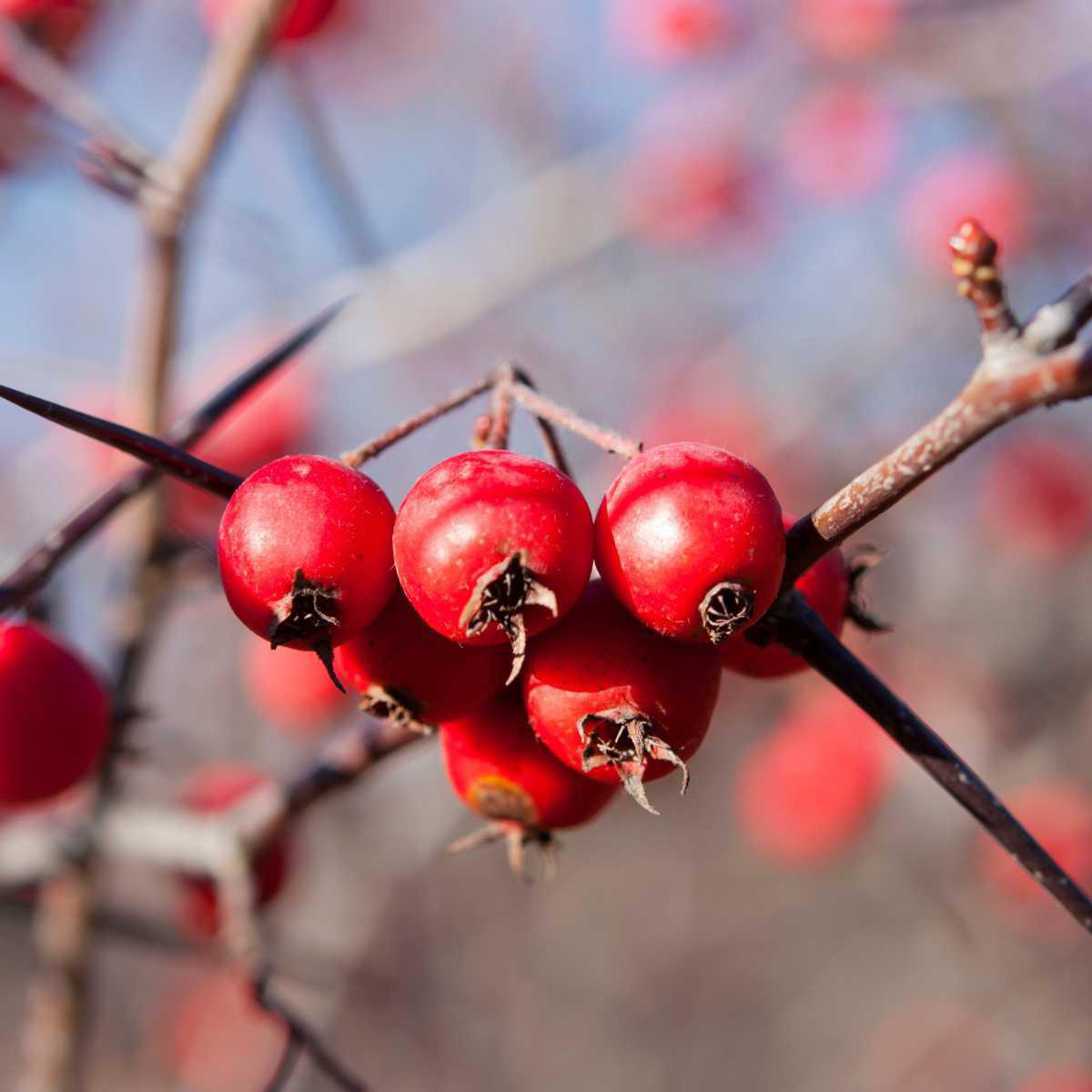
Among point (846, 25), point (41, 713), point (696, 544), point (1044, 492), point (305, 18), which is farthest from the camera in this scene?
point (1044, 492)

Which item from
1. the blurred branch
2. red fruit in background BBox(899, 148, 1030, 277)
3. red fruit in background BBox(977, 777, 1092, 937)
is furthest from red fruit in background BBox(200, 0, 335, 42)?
red fruit in background BBox(977, 777, 1092, 937)

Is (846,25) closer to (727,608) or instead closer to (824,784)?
(824,784)

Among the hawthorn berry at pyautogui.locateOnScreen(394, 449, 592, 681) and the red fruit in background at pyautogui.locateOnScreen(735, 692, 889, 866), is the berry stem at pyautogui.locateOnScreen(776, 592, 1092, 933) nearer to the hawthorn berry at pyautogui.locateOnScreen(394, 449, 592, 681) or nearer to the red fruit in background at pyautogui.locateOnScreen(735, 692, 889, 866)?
the hawthorn berry at pyautogui.locateOnScreen(394, 449, 592, 681)

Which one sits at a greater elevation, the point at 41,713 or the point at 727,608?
the point at 727,608

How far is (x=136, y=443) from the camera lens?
2.72ft

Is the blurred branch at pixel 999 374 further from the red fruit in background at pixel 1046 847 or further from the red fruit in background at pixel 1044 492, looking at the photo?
the red fruit in background at pixel 1044 492

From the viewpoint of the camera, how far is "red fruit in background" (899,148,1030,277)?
4922mm

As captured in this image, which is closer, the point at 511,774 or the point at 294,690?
the point at 511,774

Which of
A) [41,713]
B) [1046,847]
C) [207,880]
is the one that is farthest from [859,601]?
[1046,847]

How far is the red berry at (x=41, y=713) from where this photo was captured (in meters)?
1.41

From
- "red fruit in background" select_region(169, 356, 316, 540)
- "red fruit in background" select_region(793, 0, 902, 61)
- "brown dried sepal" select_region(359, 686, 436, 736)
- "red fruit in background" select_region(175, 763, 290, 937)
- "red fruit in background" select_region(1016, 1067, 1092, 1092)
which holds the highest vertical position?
"red fruit in background" select_region(793, 0, 902, 61)

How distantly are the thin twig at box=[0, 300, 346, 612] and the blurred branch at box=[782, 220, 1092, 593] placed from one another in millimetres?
675

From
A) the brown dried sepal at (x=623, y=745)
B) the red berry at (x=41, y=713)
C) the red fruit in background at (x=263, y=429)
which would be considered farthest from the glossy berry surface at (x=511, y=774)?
the red fruit in background at (x=263, y=429)

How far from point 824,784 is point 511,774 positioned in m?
3.34
